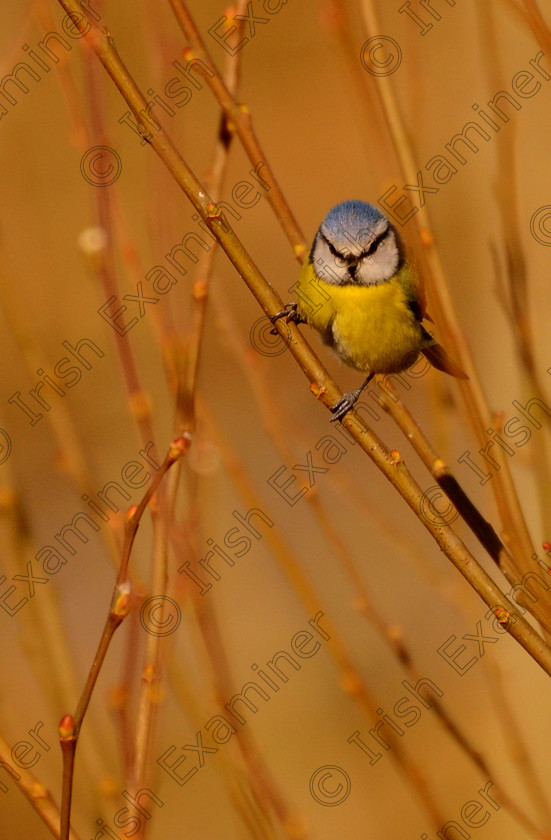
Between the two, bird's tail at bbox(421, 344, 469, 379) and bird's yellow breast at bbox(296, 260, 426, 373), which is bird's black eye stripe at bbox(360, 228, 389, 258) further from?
bird's tail at bbox(421, 344, 469, 379)

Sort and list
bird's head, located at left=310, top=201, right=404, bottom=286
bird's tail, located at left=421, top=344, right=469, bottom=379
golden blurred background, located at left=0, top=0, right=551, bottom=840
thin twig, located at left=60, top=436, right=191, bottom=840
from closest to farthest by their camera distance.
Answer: thin twig, located at left=60, top=436, right=191, bottom=840
golden blurred background, located at left=0, top=0, right=551, bottom=840
bird's tail, located at left=421, top=344, right=469, bottom=379
bird's head, located at left=310, top=201, right=404, bottom=286

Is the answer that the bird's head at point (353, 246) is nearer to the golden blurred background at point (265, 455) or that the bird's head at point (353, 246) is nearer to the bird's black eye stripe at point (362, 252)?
the bird's black eye stripe at point (362, 252)

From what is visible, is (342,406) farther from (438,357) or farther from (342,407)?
(438,357)

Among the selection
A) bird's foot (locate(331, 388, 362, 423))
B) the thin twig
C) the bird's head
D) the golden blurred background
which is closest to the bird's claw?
bird's foot (locate(331, 388, 362, 423))

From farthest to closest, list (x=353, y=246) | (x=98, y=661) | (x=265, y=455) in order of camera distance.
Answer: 1. (x=265, y=455)
2. (x=353, y=246)
3. (x=98, y=661)

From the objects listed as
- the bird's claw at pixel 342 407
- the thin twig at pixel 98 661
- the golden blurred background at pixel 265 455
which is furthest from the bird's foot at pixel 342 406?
the thin twig at pixel 98 661

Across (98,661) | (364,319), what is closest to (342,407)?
(364,319)
